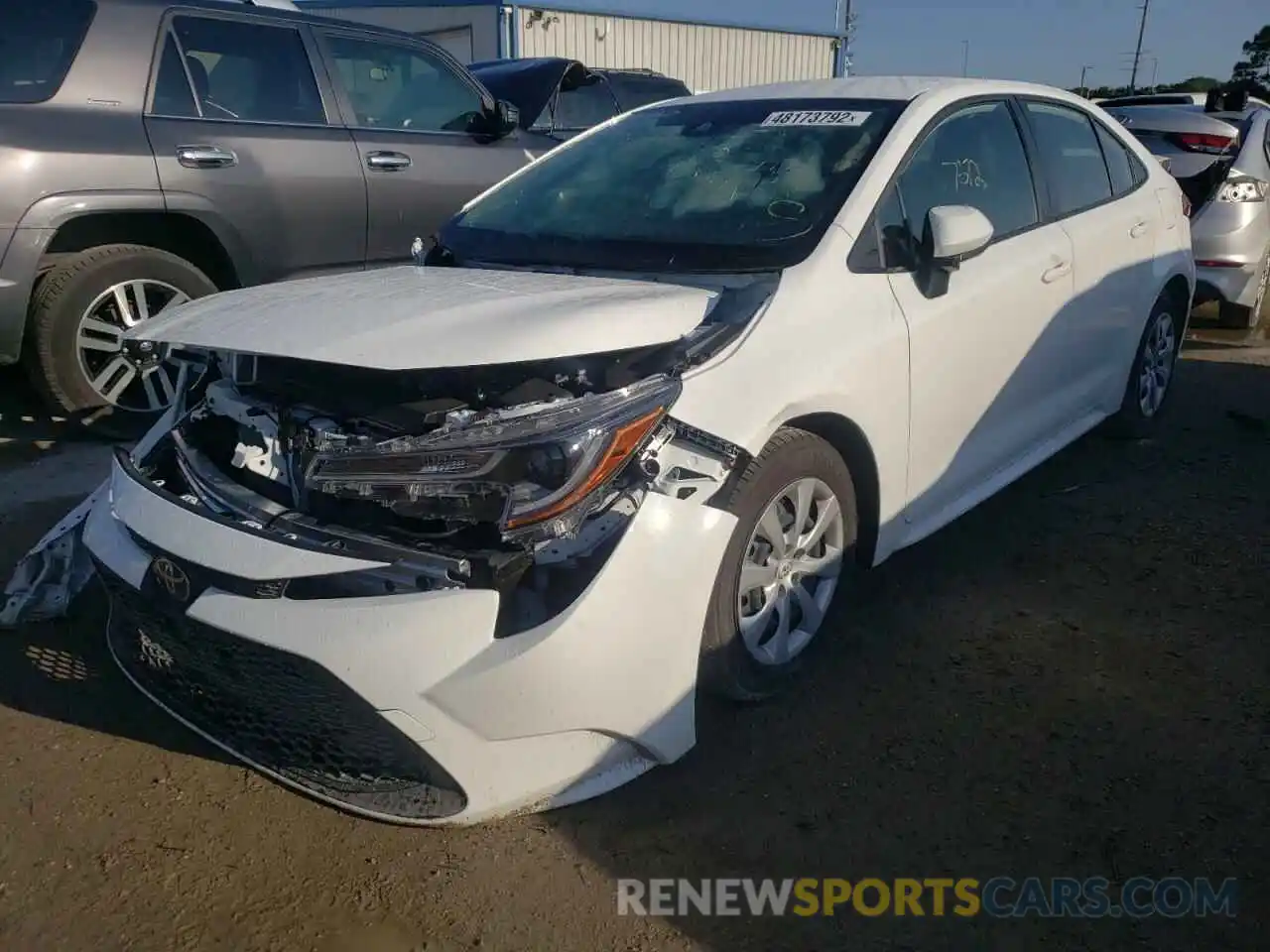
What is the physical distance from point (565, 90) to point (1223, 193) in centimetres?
467

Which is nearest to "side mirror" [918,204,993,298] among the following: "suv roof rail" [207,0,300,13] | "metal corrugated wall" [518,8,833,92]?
"suv roof rail" [207,0,300,13]

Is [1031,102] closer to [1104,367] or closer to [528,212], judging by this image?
Answer: [1104,367]

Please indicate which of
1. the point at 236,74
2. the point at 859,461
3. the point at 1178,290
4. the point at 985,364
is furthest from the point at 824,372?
the point at 236,74

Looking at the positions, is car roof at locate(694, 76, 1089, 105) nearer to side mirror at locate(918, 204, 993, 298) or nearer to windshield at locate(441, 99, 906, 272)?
windshield at locate(441, 99, 906, 272)

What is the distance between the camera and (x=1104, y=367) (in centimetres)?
443

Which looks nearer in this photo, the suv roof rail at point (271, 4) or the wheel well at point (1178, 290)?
the wheel well at point (1178, 290)

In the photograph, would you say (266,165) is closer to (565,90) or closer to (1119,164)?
(565,90)

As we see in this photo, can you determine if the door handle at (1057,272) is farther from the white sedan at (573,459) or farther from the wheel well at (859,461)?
the wheel well at (859,461)

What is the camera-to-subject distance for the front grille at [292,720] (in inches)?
87.0

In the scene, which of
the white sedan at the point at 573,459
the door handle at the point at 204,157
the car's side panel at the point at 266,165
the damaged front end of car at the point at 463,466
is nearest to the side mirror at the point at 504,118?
the car's side panel at the point at 266,165

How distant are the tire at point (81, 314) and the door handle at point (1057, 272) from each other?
3.64 meters

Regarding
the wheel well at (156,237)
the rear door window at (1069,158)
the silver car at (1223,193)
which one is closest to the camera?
the rear door window at (1069,158)

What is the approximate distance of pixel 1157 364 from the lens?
16.5 ft

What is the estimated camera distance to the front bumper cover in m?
2.14
